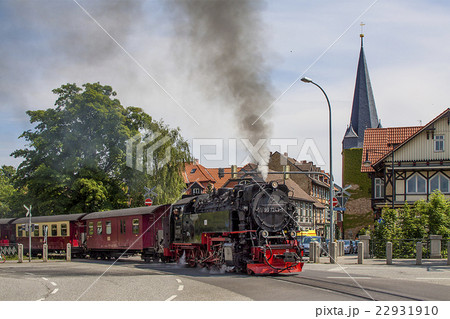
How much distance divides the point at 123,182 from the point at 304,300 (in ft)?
108

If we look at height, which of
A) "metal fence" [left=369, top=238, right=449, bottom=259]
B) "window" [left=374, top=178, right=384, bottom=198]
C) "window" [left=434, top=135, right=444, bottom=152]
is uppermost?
"window" [left=434, top=135, right=444, bottom=152]

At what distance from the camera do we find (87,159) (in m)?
39.4

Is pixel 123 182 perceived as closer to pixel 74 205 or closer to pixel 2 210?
pixel 74 205

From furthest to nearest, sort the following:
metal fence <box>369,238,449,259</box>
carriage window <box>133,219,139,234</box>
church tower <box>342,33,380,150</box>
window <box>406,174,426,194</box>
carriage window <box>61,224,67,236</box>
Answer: church tower <box>342,33,380,150</box> → window <box>406,174,426,194</box> → carriage window <box>61,224,67,236</box> → metal fence <box>369,238,449,259</box> → carriage window <box>133,219,139,234</box>

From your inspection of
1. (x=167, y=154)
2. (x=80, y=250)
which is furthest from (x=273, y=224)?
(x=167, y=154)

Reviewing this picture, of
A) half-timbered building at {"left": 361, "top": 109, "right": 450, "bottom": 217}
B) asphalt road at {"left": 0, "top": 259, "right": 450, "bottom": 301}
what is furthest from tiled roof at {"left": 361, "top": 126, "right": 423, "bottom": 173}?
asphalt road at {"left": 0, "top": 259, "right": 450, "bottom": 301}

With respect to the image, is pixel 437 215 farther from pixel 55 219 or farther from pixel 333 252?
pixel 55 219

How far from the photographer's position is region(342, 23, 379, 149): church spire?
250 ft

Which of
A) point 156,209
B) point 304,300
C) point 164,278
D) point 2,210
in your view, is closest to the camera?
point 304,300

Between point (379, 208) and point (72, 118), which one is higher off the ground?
point (72, 118)

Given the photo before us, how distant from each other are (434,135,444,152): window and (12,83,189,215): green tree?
1860 cm

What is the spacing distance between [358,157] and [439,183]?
1267 inches

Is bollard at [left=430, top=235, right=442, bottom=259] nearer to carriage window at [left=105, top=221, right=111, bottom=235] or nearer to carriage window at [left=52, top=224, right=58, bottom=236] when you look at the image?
carriage window at [left=105, top=221, right=111, bottom=235]

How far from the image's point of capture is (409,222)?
28000 mm
